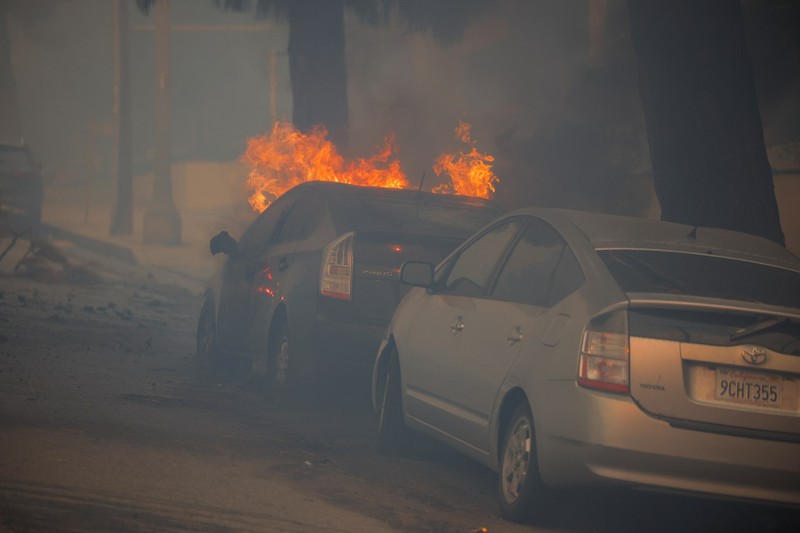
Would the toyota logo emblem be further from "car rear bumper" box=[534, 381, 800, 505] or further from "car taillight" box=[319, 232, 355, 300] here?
"car taillight" box=[319, 232, 355, 300]

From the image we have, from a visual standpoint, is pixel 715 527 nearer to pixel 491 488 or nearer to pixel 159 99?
pixel 491 488

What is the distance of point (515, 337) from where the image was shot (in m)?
6.65

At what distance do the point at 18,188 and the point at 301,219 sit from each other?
17532mm

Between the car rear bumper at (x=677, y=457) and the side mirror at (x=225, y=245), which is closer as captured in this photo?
the car rear bumper at (x=677, y=457)

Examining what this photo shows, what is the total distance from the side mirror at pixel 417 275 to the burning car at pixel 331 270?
5.30ft

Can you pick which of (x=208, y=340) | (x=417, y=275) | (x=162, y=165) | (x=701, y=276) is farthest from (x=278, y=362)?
(x=162, y=165)

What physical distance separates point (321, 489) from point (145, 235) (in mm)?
27651

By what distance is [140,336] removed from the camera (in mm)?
14789

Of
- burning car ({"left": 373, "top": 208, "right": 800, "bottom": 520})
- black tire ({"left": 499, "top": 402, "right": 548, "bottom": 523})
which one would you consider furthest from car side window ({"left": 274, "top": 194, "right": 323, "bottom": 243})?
black tire ({"left": 499, "top": 402, "right": 548, "bottom": 523})

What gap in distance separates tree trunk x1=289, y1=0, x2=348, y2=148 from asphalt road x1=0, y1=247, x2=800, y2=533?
300 inches

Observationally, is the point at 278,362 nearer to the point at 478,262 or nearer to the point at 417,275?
the point at 417,275

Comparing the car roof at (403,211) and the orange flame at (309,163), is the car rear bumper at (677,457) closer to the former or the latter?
the car roof at (403,211)

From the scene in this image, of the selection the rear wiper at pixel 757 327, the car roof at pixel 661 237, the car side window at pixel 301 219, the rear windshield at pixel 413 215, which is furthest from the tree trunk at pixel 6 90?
the rear wiper at pixel 757 327

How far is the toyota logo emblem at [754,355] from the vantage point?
19.1 ft
